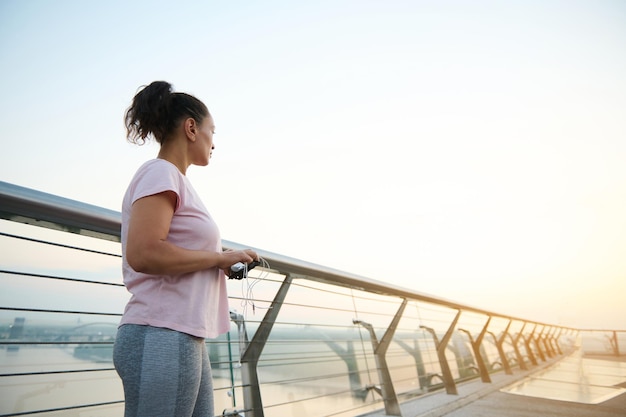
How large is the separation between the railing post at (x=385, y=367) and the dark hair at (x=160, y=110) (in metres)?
1.87

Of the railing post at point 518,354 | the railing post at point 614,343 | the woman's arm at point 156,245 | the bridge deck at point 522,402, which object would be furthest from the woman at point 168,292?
the railing post at point 614,343

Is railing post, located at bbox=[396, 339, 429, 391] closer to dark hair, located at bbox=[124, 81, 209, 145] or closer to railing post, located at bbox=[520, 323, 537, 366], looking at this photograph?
dark hair, located at bbox=[124, 81, 209, 145]

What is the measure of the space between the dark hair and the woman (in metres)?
0.07

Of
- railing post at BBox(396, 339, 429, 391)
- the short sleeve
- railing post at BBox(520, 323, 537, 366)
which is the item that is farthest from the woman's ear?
railing post at BBox(520, 323, 537, 366)

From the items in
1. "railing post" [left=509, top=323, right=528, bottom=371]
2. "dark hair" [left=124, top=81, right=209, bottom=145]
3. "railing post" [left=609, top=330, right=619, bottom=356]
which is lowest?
"railing post" [left=609, top=330, right=619, bottom=356]

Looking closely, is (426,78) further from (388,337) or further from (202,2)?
(388,337)

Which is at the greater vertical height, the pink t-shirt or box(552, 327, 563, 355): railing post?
the pink t-shirt

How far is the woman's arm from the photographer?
70cm


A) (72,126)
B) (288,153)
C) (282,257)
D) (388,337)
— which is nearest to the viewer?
(282,257)

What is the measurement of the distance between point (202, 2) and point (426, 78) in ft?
18.0

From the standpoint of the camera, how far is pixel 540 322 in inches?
316

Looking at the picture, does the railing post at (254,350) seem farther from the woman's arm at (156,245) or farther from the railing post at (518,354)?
the railing post at (518,354)

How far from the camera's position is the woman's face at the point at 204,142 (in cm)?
Answer: 99

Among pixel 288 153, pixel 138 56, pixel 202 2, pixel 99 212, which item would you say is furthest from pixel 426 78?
pixel 99 212
